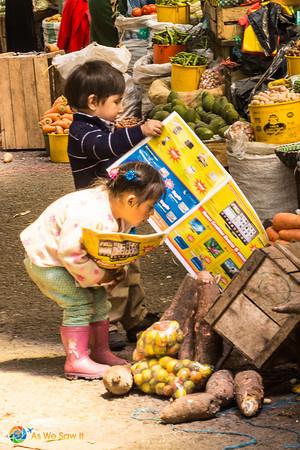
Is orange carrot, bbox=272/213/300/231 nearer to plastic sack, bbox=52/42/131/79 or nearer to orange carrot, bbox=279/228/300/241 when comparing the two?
orange carrot, bbox=279/228/300/241

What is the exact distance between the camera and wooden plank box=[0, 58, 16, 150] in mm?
11352

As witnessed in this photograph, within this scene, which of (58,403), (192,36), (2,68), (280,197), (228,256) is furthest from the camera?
(192,36)

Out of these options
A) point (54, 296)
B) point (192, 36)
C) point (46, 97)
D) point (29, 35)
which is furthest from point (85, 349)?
point (29, 35)

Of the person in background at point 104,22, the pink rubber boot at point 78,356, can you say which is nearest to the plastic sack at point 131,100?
the person in background at point 104,22

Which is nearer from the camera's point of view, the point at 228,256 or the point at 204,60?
the point at 228,256

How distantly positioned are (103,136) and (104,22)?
29.4ft

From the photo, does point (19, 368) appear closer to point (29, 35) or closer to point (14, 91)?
point (14, 91)

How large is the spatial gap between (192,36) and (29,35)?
136 inches

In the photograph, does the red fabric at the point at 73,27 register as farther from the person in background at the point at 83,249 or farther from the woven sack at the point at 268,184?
the person in background at the point at 83,249

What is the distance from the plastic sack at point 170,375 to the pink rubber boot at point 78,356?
0.81 ft

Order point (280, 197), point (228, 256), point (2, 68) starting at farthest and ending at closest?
point (2, 68) < point (280, 197) < point (228, 256)

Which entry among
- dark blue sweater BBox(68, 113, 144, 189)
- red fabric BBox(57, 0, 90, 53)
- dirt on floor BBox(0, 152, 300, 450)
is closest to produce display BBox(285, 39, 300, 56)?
dirt on floor BBox(0, 152, 300, 450)

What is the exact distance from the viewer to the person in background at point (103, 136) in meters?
5.54

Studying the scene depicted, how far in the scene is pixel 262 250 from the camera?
4.93m
